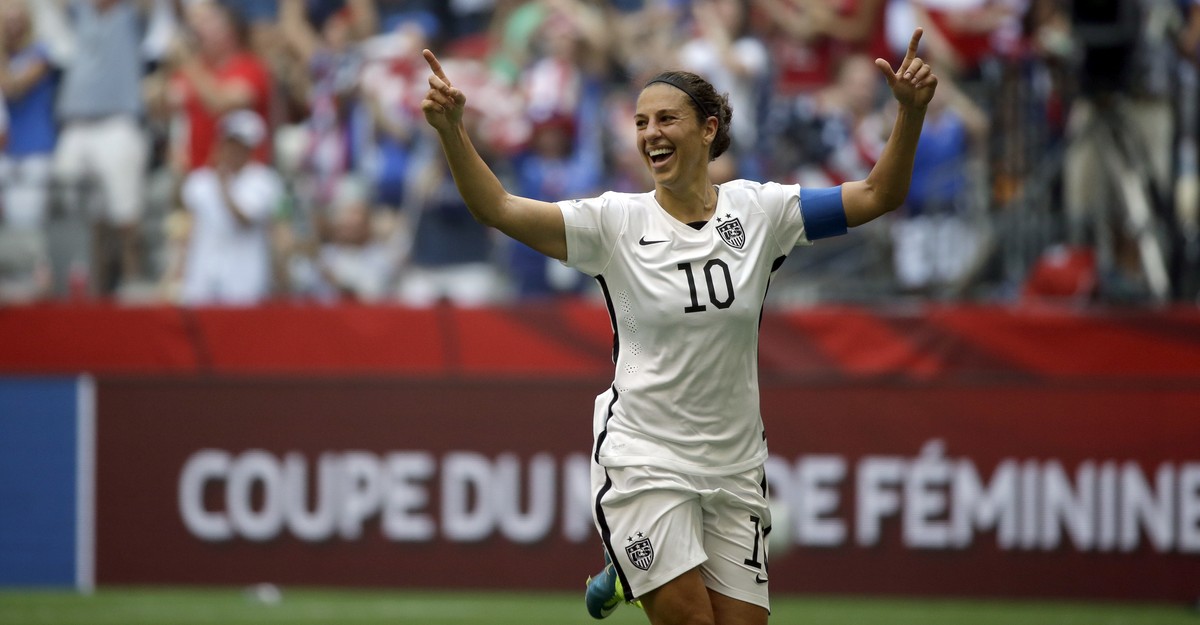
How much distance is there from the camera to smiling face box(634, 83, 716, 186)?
217 inches

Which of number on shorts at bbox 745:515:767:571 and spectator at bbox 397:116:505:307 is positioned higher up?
spectator at bbox 397:116:505:307

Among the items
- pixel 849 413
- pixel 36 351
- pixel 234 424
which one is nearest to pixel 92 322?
pixel 36 351

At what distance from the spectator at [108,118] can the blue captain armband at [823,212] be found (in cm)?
818

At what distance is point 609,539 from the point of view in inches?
217

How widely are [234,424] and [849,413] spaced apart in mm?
4290

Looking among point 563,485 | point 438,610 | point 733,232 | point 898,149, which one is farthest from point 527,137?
point 898,149

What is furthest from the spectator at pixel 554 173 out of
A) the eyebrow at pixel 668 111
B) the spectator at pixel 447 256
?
the eyebrow at pixel 668 111

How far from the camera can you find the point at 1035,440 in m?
10.7

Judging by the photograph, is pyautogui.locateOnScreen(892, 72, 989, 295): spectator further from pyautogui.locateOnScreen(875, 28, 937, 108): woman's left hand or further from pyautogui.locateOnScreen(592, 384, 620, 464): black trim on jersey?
pyautogui.locateOnScreen(592, 384, 620, 464): black trim on jersey

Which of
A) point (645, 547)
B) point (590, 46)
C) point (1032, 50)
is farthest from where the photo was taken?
point (590, 46)

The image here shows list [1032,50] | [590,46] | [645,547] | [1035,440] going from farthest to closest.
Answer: [590,46] → [1032,50] → [1035,440] → [645,547]

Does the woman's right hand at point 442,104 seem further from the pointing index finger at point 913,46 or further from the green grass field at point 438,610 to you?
the green grass field at point 438,610

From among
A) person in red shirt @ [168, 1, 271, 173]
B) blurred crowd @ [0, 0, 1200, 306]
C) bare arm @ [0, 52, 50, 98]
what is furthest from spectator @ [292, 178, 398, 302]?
bare arm @ [0, 52, 50, 98]

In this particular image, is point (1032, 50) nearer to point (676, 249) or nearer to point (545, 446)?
point (545, 446)
